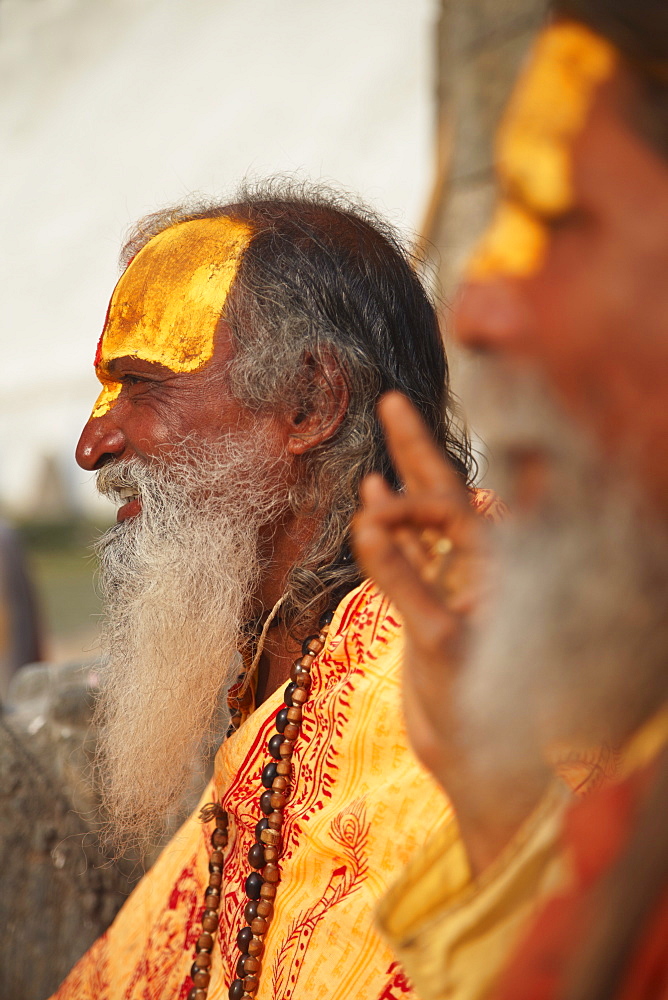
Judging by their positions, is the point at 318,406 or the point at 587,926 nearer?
the point at 587,926

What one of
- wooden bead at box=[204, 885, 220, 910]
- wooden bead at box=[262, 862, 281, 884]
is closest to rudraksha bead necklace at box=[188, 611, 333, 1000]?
wooden bead at box=[262, 862, 281, 884]

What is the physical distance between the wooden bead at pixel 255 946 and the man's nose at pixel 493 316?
1104 mm

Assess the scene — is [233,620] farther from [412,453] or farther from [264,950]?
[412,453]

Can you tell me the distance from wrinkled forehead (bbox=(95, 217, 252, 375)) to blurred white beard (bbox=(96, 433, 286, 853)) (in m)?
0.18

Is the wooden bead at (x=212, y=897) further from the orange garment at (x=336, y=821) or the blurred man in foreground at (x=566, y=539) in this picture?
the blurred man in foreground at (x=566, y=539)

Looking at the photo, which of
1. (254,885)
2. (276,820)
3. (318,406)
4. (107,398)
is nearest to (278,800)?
(276,820)

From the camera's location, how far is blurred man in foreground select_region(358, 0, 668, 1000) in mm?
555

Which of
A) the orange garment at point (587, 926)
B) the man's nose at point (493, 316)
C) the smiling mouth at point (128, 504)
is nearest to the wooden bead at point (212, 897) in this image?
the smiling mouth at point (128, 504)

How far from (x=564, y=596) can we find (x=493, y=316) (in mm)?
186

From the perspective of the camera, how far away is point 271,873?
1394mm

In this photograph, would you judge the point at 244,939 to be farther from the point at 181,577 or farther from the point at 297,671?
the point at 181,577

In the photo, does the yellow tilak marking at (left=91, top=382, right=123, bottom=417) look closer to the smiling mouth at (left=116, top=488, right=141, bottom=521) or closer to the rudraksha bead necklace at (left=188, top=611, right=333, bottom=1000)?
the smiling mouth at (left=116, top=488, right=141, bottom=521)

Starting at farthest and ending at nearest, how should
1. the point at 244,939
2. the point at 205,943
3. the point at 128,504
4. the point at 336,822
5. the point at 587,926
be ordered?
1. the point at 128,504
2. the point at 205,943
3. the point at 244,939
4. the point at 336,822
5. the point at 587,926

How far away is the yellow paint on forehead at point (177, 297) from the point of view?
5.25 feet
